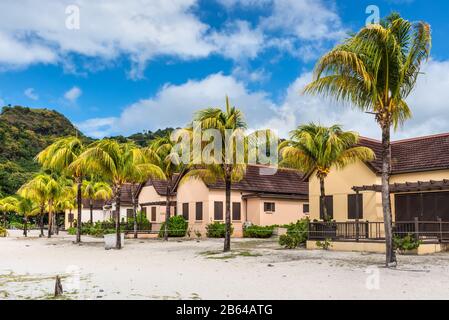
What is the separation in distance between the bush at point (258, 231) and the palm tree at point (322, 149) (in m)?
11.6

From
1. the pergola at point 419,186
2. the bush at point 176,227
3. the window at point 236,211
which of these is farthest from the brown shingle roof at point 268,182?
the pergola at point 419,186

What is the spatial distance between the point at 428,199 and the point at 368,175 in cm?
363

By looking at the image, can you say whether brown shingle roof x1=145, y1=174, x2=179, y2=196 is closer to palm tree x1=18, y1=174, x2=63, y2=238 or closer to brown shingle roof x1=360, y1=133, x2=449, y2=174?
palm tree x1=18, y1=174, x2=63, y2=238

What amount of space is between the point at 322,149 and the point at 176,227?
56.0 feet

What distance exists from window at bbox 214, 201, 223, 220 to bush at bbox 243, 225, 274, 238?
2.53 meters

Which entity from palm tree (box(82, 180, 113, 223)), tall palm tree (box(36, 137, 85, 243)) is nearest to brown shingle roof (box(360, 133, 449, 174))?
tall palm tree (box(36, 137, 85, 243))

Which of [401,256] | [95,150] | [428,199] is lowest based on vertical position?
[401,256]

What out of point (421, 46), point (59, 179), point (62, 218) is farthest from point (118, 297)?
point (62, 218)

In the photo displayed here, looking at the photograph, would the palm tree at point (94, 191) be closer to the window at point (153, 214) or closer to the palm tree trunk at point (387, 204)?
the window at point (153, 214)

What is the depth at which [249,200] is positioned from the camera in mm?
38750

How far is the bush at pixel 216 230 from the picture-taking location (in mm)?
36281
